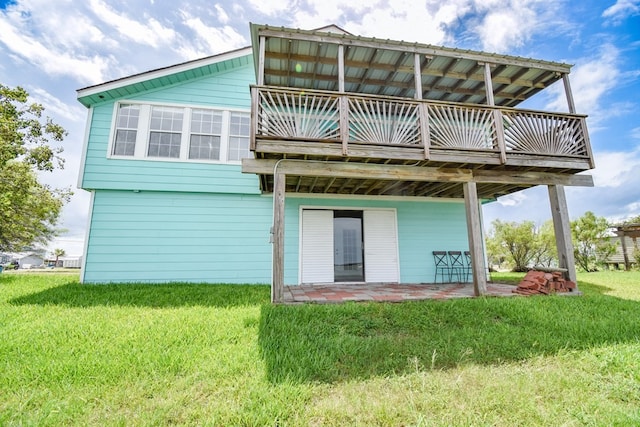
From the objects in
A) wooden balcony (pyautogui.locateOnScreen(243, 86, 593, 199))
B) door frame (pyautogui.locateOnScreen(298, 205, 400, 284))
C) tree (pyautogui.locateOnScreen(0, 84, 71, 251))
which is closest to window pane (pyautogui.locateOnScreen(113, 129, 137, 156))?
wooden balcony (pyautogui.locateOnScreen(243, 86, 593, 199))

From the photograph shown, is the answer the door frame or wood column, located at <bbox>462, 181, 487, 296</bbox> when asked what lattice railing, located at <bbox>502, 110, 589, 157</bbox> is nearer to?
wood column, located at <bbox>462, 181, 487, 296</bbox>

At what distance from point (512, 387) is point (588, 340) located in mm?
1822

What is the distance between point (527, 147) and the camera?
18.5ft

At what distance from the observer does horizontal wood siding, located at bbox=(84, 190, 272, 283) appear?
6688 mm

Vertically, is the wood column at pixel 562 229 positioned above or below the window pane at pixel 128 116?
below

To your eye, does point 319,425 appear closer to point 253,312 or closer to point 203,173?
point 253,312

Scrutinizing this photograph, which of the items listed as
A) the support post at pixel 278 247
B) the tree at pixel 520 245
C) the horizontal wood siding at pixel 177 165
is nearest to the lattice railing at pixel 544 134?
the support post at pixel 278 247

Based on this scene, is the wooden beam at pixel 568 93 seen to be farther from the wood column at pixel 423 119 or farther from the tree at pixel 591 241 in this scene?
the tree at pixel 591 241

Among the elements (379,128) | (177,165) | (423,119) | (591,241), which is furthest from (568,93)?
(591,241)

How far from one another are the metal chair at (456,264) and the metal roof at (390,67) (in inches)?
177

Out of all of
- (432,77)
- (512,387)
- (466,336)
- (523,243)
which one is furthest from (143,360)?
(523,243)

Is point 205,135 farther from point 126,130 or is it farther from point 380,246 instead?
point 380,246

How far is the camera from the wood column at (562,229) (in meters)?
5.58

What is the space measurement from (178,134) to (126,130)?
127 centimetres
